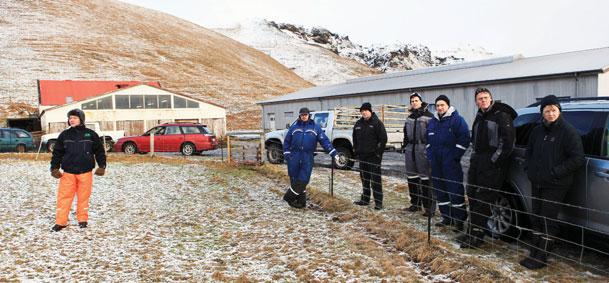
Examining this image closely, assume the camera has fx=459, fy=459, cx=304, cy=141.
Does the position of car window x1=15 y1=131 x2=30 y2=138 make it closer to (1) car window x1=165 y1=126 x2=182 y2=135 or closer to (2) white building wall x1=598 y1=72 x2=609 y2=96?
(1) car window x1=165 y1=126 x2=182 y2=135

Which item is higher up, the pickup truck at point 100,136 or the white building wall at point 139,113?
the white building wall at point 139,113

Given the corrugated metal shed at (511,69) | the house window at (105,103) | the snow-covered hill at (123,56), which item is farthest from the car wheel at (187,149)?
the snow-covered hill at (123,56)

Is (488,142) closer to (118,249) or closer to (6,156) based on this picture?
(118,249)

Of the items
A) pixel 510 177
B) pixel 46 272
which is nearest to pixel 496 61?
pixel 510 177

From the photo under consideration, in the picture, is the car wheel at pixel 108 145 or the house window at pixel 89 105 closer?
the car wheel at pixel 108 145

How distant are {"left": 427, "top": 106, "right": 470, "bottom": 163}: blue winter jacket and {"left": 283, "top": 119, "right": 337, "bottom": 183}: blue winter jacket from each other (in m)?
2.46

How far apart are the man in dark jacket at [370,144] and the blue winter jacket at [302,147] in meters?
0.61

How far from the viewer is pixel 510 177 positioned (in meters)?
6.21

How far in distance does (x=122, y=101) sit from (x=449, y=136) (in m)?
31.3

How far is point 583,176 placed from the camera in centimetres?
522

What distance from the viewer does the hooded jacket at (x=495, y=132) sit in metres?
5.67

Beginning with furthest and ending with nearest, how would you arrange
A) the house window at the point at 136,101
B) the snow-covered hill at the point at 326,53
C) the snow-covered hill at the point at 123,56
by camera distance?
the snow-covered hill at the point at 326,53 → the snow-covered hill at the point at 123,56 → the house window at the point at 136,101

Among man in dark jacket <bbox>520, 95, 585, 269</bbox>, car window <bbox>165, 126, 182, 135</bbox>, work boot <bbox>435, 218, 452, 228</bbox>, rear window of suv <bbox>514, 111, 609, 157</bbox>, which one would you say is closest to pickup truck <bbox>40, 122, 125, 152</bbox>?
car window <bbox>165, 126, 182, 135</bbox>

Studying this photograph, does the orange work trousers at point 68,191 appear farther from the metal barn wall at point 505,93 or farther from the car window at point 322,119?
the metal barn wall at point 505,93
